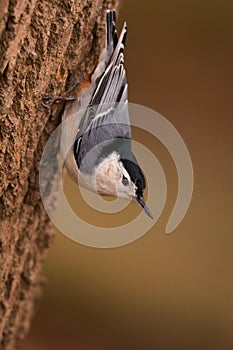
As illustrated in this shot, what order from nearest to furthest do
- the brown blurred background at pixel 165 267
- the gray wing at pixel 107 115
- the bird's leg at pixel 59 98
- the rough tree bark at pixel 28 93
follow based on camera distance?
the rough tree bark at pixel 28 93, the bird's leg at pixel 59 98, the gray wing at pixel 107 115, the brown blurred background at pixel 165 267

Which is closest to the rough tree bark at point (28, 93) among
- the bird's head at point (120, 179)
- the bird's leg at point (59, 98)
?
the bird's leg at point (59, 98)

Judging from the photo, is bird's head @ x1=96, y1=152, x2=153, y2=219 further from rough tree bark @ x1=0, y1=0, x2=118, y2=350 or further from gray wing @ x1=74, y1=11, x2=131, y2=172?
rough tree bark @ x1=0, y1=0, x2=118, y2=350

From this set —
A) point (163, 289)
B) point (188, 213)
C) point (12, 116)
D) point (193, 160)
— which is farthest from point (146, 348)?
point (12, 116)

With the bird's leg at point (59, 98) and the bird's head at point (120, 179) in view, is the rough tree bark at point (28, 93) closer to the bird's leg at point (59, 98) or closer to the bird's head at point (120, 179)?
the bird's leg at point (59, 98)

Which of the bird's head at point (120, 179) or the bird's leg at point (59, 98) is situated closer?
the bird's leg at point (59, 98)

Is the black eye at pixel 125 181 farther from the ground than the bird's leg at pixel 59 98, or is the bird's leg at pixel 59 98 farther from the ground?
the bird's leg at pixel 59 98

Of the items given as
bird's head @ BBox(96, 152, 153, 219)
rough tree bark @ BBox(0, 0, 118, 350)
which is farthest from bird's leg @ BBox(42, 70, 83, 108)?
bird's head @ BBox(96, 152, 153, 219)

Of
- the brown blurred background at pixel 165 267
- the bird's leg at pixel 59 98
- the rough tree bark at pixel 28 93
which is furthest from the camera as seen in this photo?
the brown blurred background at pixel 165 267

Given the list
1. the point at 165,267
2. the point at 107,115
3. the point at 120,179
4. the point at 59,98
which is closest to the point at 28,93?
the point at 59,98

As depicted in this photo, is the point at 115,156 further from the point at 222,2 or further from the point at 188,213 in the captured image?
the point at 222,2
